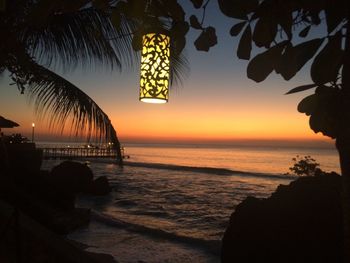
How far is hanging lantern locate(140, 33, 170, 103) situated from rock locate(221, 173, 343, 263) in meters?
3.40

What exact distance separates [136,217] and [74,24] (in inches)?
356

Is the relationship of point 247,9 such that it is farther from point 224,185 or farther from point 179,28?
point 224,185

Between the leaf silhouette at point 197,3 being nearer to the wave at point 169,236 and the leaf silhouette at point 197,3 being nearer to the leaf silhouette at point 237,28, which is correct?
the leaf silhouette at point 237,28

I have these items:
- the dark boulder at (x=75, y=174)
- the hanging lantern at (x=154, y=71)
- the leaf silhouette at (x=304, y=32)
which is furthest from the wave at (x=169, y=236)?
the leaf silhouette at (x=304, y=32)

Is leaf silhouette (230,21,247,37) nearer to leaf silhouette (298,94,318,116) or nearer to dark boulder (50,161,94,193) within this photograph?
leaf silhouette (298,94,318,116)

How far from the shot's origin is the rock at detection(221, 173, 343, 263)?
5082mm

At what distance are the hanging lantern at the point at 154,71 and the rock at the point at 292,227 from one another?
11.1 ft

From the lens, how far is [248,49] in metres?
1.25

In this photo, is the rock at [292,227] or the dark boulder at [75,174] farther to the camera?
the dark boulder at [75,174]

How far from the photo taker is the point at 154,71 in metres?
2.90

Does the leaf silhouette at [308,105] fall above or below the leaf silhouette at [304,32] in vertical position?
below

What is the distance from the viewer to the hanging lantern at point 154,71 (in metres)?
2.85

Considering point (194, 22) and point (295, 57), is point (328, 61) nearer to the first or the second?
point (295, 57)

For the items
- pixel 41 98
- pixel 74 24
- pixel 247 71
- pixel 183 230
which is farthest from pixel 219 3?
pixel 183 230
